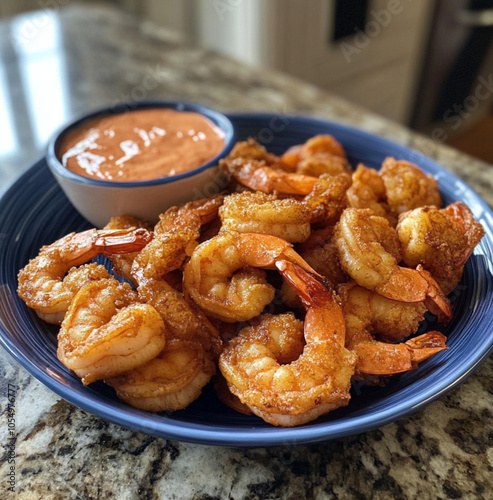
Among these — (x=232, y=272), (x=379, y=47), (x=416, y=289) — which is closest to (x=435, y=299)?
(x=416, y=289)

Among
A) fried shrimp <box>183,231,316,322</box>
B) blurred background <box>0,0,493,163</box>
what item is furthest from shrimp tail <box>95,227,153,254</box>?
blurred background <box>0,0,493,163</box>

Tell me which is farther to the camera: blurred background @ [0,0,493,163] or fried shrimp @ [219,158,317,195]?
blurred background @ [0,0,493,163]

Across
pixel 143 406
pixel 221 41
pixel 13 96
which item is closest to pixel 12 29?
pixel 13 96

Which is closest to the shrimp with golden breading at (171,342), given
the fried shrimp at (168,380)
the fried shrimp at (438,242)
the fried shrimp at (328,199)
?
the fried shrimp at (168,380)

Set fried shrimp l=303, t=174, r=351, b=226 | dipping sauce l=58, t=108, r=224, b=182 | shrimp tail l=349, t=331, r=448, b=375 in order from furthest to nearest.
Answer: dipping sauce l=58, t=108, r=224, b=182 < fried shrimp l=303, t=174, r=351, b=226 < shrimp tail l=349, t=331, r=448, b=375

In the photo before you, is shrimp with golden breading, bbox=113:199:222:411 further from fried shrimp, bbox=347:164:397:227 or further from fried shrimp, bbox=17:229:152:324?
fried shrimp, bbox=347:164:397:227

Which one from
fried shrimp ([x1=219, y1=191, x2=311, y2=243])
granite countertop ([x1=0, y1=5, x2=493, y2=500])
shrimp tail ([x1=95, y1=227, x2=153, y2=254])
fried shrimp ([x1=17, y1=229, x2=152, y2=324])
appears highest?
fried shrimp ([x1=219, y1=191, x2=311, y2=243])

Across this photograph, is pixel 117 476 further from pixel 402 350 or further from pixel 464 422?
pixel 464 422

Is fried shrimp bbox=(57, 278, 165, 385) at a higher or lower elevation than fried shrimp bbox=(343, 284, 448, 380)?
higher
